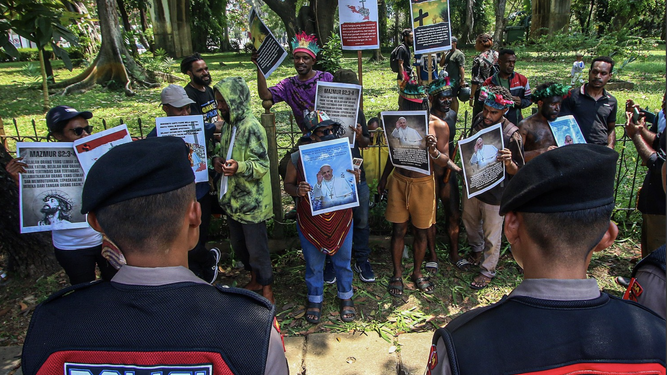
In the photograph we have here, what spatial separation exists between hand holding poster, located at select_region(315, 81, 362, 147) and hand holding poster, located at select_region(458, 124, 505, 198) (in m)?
1.02

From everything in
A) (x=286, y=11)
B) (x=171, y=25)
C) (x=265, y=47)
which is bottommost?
(x=265, y=47)

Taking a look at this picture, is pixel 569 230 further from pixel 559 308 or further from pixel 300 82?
pixel 300 82

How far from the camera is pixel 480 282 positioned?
173 inches

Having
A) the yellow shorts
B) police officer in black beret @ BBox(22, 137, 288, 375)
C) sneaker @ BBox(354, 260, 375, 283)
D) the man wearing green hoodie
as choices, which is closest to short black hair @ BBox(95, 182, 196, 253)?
police officer in black beret @ BBox(22, 137, 288, 375)

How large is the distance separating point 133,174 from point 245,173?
2180 millimetres

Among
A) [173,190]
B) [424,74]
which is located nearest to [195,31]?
[424,74]

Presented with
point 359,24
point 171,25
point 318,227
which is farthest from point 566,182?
point 171,25

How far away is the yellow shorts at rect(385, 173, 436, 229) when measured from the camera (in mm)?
4133

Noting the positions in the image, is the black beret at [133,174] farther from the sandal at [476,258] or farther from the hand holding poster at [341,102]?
the sandal at [476,258]

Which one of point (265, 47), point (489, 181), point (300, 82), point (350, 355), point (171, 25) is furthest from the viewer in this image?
point (171, 25)

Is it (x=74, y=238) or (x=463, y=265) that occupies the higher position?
(x=74, y=238)

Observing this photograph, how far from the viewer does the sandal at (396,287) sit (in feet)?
14.0

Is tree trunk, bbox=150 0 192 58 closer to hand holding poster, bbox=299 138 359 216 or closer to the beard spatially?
the beard

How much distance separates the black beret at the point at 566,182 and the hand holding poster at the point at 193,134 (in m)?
3.01
